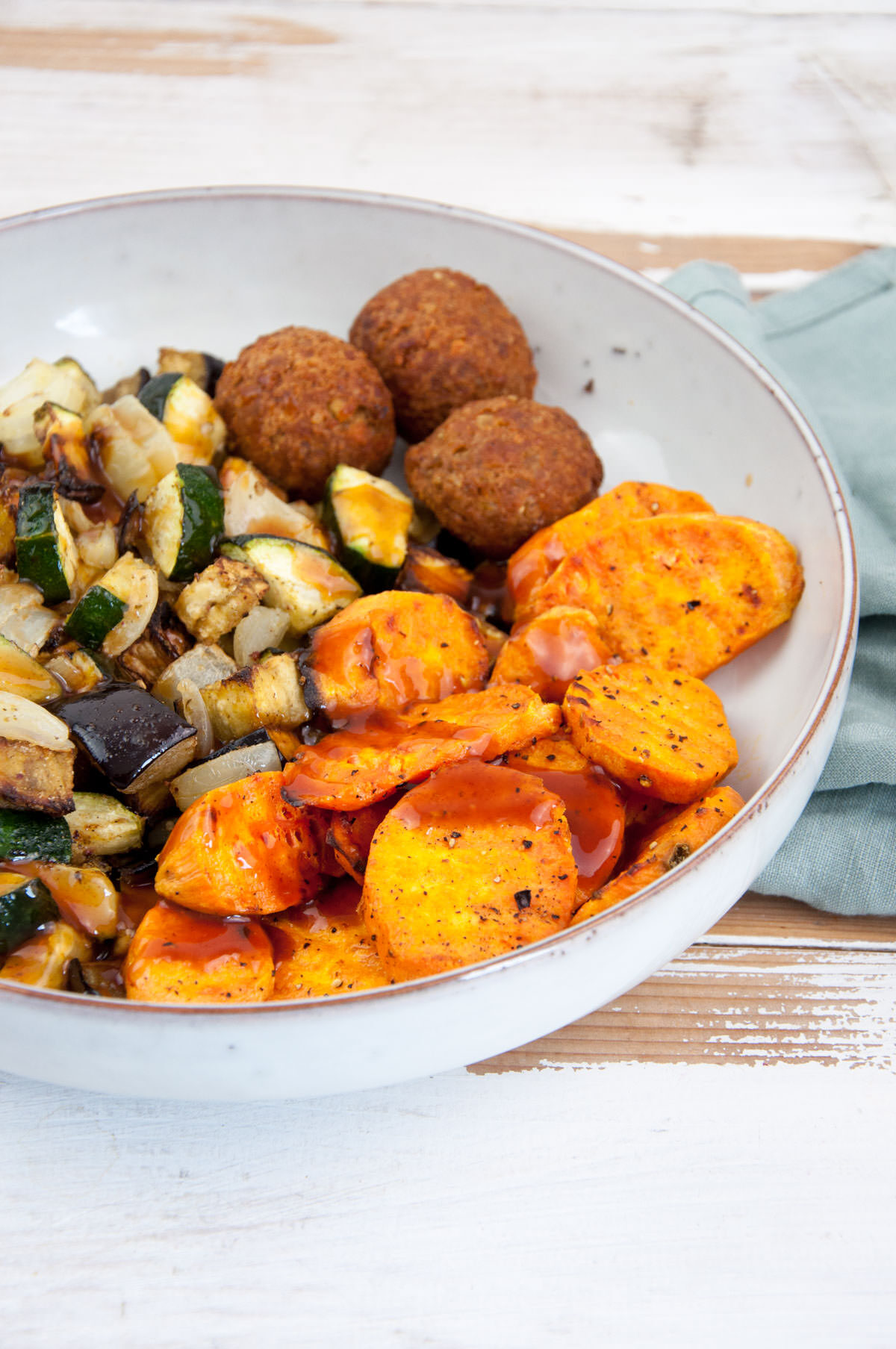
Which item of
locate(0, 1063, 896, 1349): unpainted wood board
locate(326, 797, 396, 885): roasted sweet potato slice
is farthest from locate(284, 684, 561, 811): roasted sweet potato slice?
locate(0, 1063, 896, 1349): unpainted wood board

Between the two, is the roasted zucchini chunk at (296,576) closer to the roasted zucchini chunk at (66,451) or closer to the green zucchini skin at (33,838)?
the roasted zucchini chunk at (66,451)

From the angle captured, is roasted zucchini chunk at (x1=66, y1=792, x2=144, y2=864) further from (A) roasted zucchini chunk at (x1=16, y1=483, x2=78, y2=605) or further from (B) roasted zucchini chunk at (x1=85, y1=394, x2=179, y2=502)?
(B) roasted zucchini chunk at (x1=85, y1=394, x2=179, y2=502)

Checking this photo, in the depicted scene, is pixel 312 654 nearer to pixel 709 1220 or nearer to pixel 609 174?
pixel 709 1220

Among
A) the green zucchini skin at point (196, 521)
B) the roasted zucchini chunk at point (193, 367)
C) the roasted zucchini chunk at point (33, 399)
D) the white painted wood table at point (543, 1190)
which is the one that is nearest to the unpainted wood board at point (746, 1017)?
the white painted wood table at point (543, 1190)

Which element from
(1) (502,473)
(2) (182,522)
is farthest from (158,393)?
(1) (502,473)

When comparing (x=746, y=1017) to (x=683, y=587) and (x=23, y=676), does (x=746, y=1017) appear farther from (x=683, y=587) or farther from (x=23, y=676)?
(x=23, y=676)
